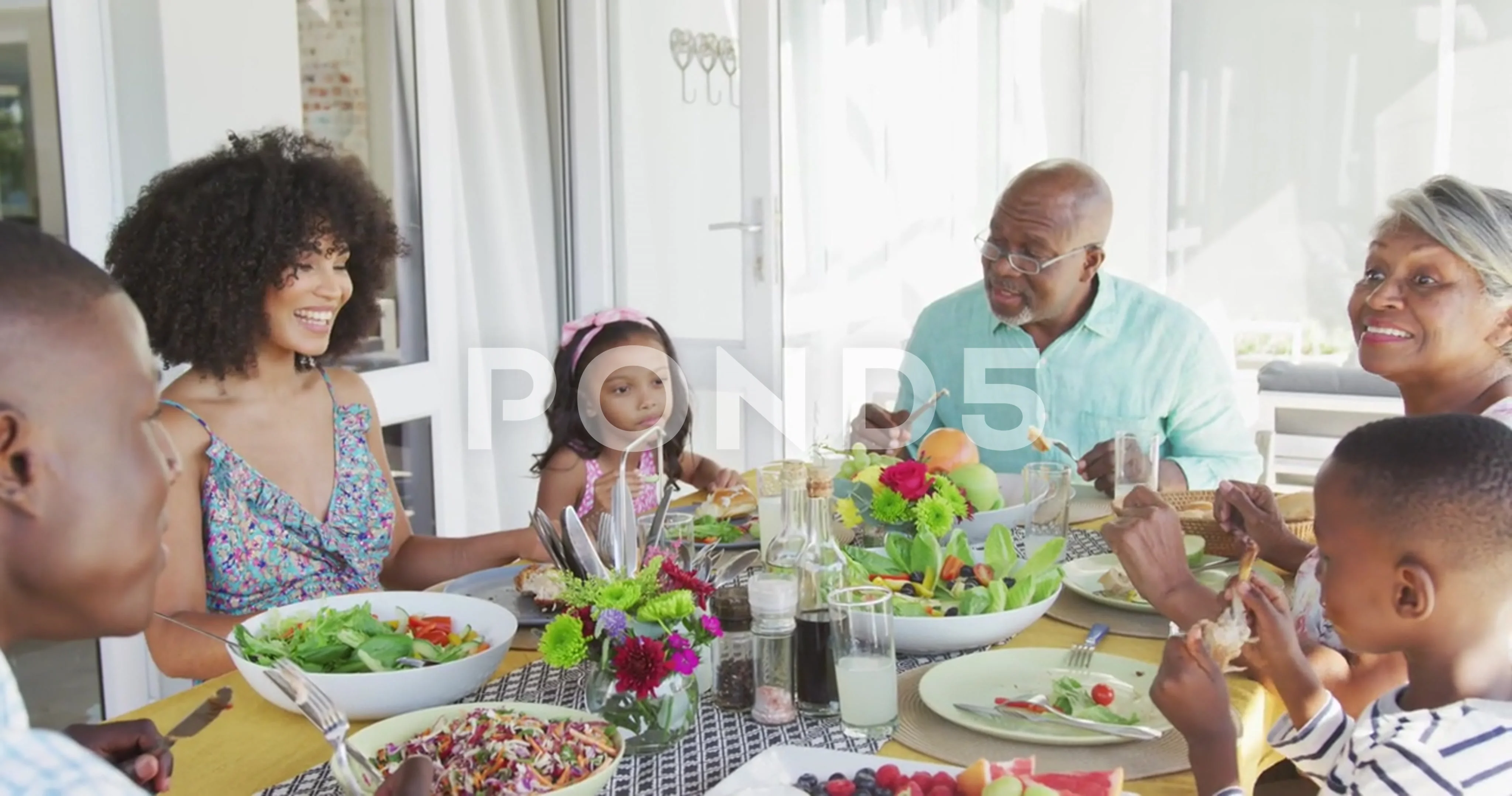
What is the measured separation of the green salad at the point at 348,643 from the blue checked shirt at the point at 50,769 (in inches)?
27.0

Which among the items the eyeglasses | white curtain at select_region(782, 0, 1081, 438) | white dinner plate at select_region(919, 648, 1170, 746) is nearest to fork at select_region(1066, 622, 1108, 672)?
white dinner plate at select_region(919, 648, 1170, 746)

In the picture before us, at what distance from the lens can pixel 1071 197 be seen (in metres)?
2.86

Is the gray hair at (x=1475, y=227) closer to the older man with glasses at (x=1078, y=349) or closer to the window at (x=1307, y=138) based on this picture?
the older man with glasses at (x=1078, y=349)

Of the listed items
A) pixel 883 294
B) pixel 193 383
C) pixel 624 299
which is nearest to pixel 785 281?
pixel 624 299

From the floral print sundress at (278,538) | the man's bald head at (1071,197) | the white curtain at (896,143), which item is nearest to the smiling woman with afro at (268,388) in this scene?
the floral print sundress at (278,538)

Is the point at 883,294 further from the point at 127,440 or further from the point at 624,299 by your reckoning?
the point at 127,440

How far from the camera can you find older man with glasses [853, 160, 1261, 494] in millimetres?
2846

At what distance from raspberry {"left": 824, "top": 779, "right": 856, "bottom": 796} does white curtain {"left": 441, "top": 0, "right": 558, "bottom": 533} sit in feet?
9.15

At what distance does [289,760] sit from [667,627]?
40cm

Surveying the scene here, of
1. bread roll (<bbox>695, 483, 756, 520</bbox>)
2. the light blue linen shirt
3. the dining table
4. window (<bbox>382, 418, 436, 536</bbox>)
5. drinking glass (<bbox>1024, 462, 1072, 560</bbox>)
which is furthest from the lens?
window (<bbox>382, 418, 436, 536</bbox>)

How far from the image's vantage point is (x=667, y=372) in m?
2.64

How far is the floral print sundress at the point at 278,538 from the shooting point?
187 cm

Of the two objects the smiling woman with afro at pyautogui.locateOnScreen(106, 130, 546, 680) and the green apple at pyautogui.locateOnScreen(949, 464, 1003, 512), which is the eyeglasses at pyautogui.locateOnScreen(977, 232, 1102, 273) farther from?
the smiling woman with afro at pyautogui.locateOnScreen(106, 130, 546, 680)

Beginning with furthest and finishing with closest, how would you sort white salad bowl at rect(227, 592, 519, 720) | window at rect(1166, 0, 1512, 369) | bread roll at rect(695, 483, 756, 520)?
window at rect(1166, 0, 1512, 369) → bread roll at rect(695, 483, 756, 520) → white salad bowl at rect(227, 592, 519, 720)
